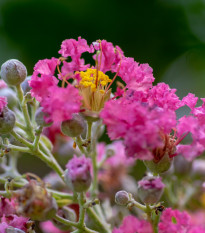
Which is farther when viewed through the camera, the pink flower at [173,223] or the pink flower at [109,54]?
the pink flower at [109,54]

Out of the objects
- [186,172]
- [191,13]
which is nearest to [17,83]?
[186,172]

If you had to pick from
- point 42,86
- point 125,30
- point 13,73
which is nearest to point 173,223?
point 42,86

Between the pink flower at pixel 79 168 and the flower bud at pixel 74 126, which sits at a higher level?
the flower bud at pixel 74 126

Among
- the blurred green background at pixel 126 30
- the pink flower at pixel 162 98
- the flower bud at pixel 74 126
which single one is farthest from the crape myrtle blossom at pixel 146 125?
the blurred green background at pixel 126 30

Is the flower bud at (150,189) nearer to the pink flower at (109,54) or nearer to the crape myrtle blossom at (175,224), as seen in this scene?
the crape myrtle blossom at (175,224)

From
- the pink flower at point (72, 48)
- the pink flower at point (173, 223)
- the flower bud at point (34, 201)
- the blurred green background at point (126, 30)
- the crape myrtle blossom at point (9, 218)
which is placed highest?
the blurred green background at point (126, 30)

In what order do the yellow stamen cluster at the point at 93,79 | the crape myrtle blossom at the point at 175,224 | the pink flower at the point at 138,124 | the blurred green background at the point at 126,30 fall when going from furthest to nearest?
1. the blurred green background at the point at 126,30
2. the yellow stamen cluster at the point at 93,79
3. the crape myrtle blossom at the point at 175,224
4. the pink flower at the point at 138,124

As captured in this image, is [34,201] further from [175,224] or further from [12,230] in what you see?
[175,224]

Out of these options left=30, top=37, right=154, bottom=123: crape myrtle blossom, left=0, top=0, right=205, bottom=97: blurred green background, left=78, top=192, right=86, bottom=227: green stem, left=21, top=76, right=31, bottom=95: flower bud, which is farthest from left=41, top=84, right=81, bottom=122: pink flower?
left=0, top=0, right=205, bottom=97: blurred green background
